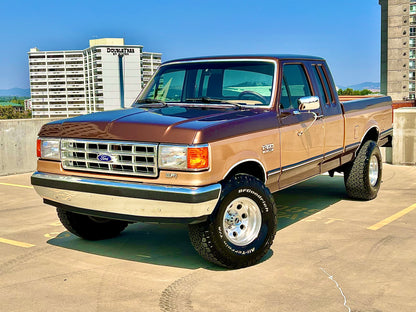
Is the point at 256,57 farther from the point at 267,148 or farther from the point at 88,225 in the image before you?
the point at 88,225

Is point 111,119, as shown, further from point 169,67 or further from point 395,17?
point 395,17

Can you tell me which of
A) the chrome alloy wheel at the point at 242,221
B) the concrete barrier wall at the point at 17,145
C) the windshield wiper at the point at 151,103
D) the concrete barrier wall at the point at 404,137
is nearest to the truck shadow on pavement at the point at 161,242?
the chrome alloy wheel at the point at 242,221

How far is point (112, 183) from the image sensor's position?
4805 millimetres

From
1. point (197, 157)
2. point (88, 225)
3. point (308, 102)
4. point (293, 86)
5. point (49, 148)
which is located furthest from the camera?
point (293, 86)

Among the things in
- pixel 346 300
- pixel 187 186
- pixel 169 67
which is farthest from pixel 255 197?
pixel 169 67

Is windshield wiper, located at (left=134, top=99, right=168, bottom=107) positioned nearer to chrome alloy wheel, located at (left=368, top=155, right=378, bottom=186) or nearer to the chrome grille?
the chrome grille

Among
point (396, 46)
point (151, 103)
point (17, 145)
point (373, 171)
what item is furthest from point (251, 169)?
point (396, 46)

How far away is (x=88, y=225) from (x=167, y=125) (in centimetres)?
191

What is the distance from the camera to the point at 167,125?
4.69 m

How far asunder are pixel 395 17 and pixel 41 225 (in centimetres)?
12739

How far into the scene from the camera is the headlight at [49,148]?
5.30 metres

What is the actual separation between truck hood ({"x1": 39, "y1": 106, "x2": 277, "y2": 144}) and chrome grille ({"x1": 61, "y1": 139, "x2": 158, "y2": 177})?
0.22 feet

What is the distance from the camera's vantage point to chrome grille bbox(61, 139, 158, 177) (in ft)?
15.4

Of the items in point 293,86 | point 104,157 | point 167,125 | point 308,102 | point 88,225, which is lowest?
point 88,225
